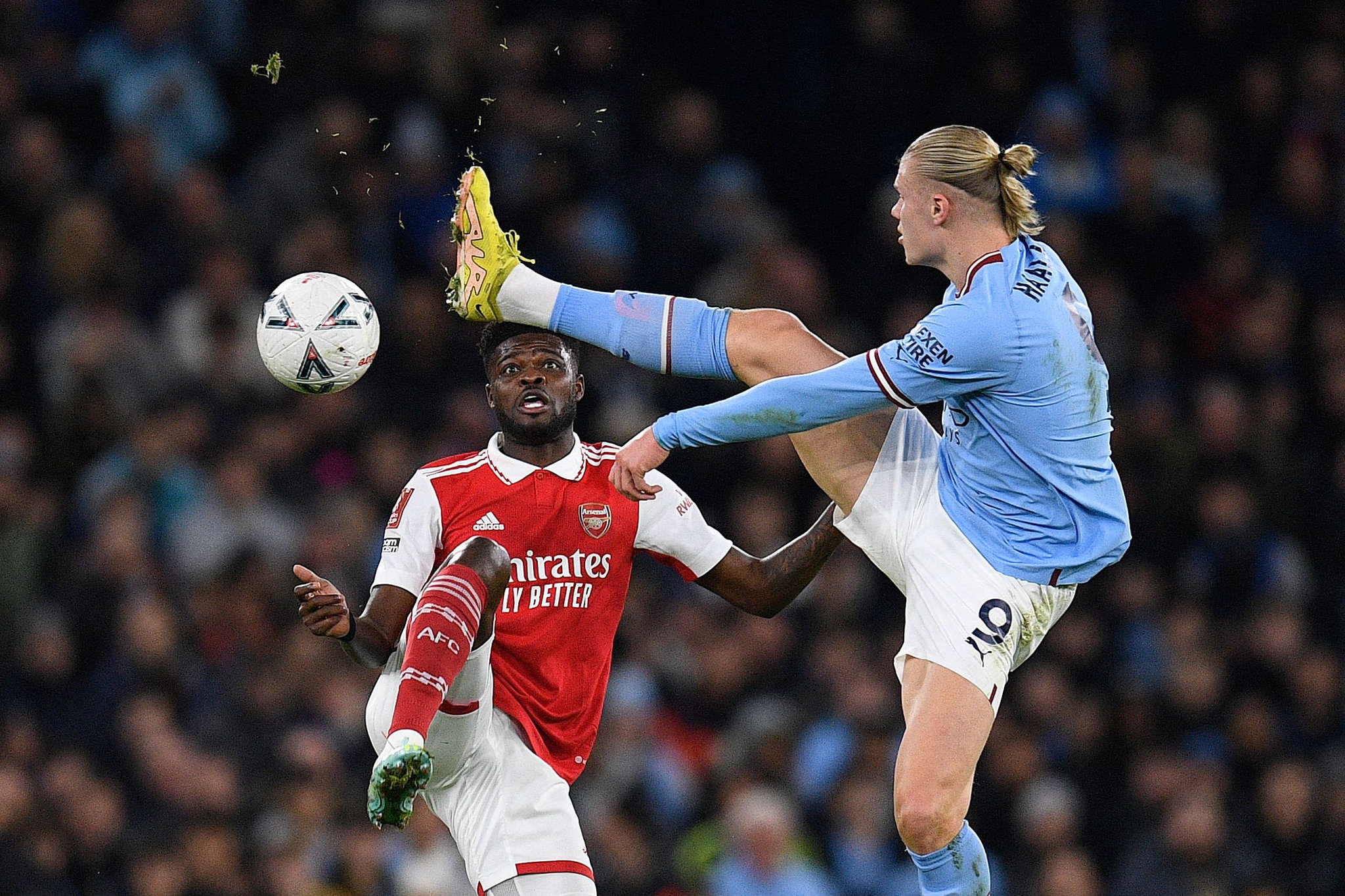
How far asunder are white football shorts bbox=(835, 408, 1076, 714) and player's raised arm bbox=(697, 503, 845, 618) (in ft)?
0.81

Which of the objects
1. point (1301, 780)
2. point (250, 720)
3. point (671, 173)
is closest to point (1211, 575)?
point (1301, 780)

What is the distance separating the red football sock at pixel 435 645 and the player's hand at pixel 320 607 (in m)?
0.20

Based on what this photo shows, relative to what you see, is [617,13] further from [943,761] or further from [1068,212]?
[943,761]

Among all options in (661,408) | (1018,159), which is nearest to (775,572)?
(1018,159)

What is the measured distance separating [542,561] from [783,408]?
0.95m

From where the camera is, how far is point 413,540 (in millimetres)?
5438

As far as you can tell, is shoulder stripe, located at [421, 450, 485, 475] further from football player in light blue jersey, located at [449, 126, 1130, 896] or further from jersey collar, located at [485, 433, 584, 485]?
football player in light blue jersey, located at [449, 126, 1130, 896]

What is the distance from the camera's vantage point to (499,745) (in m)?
5.38

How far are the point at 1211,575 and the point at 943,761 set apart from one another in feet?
17.9

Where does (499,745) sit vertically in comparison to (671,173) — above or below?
below

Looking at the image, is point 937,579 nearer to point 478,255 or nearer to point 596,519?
point 596,519

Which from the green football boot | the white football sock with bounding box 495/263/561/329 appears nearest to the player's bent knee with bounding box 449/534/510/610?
Answer: the green football boot

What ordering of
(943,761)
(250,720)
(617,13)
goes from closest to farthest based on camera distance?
(943,761)
(250,720)
(617,13)

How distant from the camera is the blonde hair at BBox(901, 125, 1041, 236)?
5125mm
